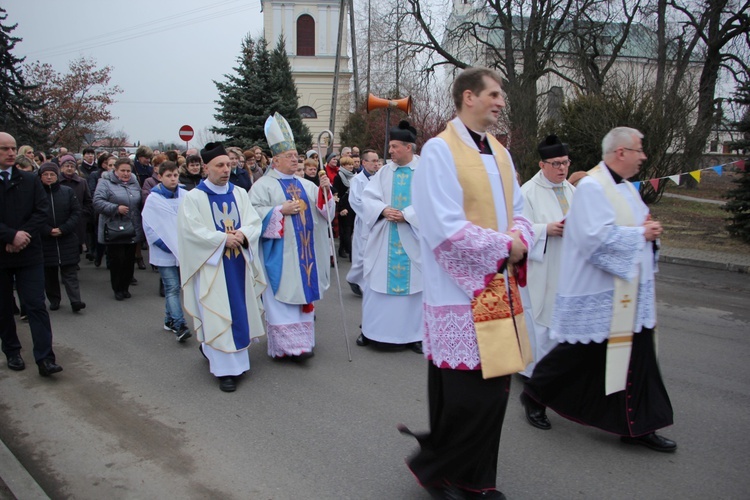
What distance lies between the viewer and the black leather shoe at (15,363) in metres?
5.48

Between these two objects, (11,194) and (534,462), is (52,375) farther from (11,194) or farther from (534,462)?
(534,462)

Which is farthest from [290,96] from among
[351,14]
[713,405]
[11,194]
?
[713,405]

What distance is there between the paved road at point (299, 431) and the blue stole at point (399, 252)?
68 centimetres

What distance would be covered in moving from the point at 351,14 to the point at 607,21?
1026 cm

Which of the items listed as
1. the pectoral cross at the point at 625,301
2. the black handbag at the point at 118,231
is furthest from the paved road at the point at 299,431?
the black handbag at the point at 118,231

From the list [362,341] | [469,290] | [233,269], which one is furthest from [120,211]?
[469,290]

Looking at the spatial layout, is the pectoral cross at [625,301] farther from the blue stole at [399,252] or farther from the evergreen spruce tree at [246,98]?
the evergreen spruce tree at [246,98]

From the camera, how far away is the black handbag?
8.27 metres

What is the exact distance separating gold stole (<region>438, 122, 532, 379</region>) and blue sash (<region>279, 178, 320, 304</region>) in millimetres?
2962

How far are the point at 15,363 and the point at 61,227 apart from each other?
2.40m

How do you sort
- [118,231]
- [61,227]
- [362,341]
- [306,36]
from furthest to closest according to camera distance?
[306,36], [118,231], [61,227], [362,341]

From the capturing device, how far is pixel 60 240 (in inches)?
295

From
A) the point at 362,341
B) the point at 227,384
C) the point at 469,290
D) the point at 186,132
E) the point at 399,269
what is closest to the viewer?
the point at 469,290

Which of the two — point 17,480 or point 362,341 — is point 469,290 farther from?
point 362,341
